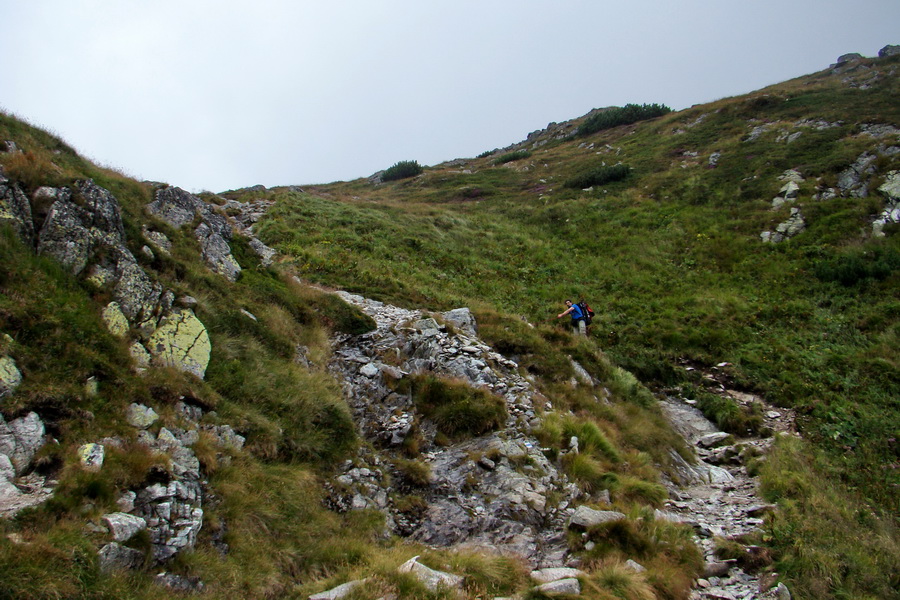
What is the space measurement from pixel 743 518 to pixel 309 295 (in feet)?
43.5

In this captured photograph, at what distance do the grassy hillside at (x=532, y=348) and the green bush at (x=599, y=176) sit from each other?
4971mm

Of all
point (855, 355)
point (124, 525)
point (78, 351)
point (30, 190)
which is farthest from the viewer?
point (855, 355)

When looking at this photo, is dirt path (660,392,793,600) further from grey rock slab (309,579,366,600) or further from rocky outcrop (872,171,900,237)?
rocky outcrop (872,171,900,237)

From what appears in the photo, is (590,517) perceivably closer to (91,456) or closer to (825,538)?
(825,538)

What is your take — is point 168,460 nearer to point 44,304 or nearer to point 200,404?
point 200,404

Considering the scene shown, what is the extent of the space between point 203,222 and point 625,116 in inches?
2499

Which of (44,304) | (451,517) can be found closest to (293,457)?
(451,517)

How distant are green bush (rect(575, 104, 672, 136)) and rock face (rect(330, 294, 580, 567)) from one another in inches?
2411

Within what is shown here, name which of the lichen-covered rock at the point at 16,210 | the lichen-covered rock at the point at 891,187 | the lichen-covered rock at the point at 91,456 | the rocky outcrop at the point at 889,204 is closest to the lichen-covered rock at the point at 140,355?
the lichen-covered rock at the point at 91,456

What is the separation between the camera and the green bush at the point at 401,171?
6838cm

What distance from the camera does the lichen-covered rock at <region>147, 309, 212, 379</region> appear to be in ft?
28.8

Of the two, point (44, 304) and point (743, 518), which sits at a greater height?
point (44, 304)

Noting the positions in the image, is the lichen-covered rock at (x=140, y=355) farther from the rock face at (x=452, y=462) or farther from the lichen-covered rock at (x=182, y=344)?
the rock face at (x=452, y=462)

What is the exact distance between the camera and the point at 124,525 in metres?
5.48
